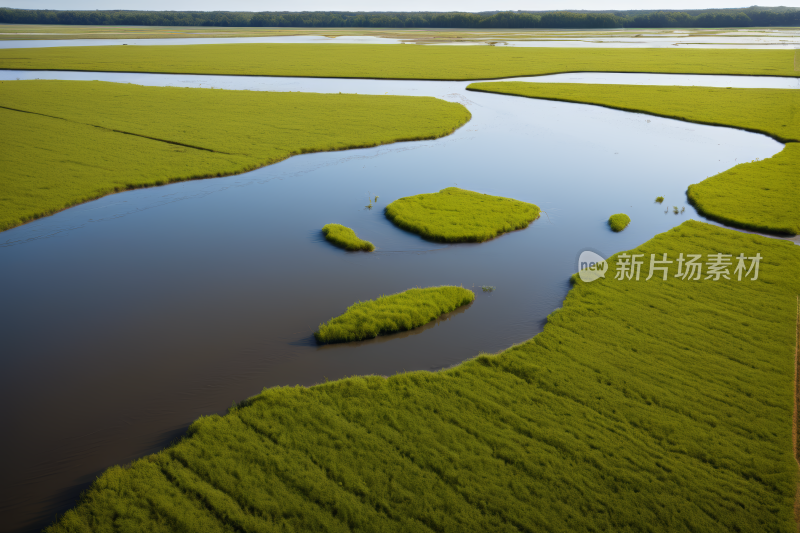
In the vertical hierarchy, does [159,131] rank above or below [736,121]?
below

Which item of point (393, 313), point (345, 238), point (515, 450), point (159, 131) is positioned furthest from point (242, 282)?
point (159, 131)

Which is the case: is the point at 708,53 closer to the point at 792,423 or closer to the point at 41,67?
the point at 792,423

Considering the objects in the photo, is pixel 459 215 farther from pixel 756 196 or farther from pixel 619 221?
pixel 756 196

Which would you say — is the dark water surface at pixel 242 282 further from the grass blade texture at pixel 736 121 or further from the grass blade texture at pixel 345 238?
the grass blade texture at pixel 736 121

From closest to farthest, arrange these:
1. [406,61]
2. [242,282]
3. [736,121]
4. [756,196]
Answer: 1. [242,282]
2. [756,196]
3. [736,121]
4. [406,61]

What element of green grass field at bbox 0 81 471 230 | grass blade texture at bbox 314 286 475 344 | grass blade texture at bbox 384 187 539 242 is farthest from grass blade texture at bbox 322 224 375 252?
green grass field at bbox 0 81 471 230

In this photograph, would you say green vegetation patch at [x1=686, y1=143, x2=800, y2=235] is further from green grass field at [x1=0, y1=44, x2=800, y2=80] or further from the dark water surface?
green grass field at [x1=0, y1=44, x2=800, y2=80]
